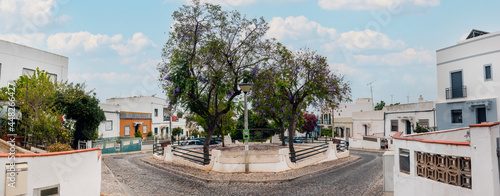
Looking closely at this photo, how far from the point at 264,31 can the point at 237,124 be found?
24194mm

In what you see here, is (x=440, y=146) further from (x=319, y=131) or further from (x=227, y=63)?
(x=319, y=131)

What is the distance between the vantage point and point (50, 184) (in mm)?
6270

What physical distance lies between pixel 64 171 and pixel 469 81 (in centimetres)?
2349

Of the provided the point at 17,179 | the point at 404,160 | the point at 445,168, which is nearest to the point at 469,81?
the point at 404,160

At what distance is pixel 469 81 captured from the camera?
771 inches

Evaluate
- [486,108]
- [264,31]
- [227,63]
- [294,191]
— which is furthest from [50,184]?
[486,108]

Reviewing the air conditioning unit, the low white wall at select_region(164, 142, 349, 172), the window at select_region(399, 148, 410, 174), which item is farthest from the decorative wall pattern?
the air conditioning unit

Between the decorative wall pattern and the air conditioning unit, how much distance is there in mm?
8433

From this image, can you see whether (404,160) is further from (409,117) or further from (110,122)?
(110,122)

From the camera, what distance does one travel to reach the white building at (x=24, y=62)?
2359 centimetres

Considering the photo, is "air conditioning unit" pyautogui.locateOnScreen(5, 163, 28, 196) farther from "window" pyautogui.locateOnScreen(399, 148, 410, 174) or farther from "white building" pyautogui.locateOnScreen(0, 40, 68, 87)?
"white building" pyautogui.locateOnScreen(0, 40, 68, 87)

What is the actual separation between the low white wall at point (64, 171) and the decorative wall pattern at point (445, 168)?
820 cm

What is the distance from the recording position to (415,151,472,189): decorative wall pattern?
534 cm

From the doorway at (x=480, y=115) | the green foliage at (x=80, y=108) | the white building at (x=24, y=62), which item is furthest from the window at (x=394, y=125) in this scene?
the white building at (x=24, y=62)
